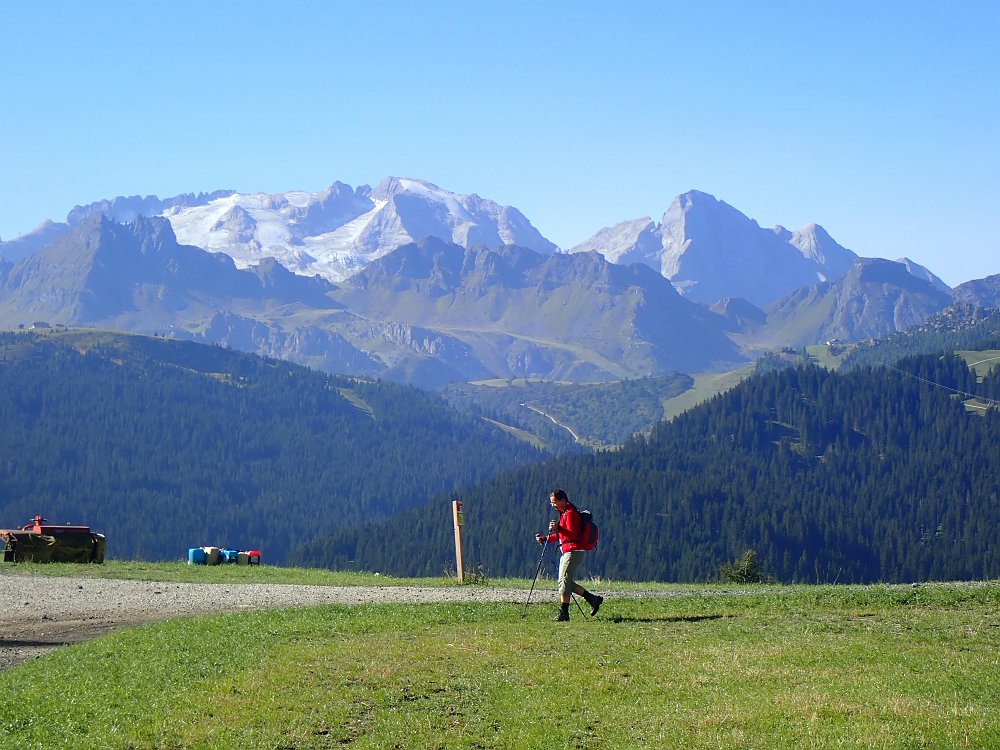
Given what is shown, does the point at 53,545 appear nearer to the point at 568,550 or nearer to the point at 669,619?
the point at 568,550

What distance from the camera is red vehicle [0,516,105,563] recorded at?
4494 centimetres

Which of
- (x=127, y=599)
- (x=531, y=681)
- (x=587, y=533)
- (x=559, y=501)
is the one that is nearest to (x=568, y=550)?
(x=587, y=533)

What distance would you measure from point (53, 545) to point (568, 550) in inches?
1023

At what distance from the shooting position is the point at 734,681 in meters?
19.2

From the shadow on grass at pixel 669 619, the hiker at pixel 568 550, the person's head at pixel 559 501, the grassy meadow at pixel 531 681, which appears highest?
the person's head at pixel 559 501

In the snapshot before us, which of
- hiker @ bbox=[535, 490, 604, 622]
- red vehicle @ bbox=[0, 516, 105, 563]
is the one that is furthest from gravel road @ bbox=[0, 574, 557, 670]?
red vehicle @ bbox=[0, 516, 105, 563]

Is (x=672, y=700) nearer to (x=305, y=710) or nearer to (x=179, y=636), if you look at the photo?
(x=305, y=710)

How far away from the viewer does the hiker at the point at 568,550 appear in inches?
1043

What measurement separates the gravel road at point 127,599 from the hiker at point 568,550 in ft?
16.1

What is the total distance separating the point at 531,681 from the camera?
64.4 feet

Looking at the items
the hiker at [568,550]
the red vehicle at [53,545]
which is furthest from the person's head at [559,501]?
the red vehicle at [53,545]

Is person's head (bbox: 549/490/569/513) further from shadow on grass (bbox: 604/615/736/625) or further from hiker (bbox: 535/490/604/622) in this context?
shadow on grass (bbox: 604/615/736/625)

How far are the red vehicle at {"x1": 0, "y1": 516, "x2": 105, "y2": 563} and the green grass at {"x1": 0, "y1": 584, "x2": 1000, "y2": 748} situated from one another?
67.9 feet

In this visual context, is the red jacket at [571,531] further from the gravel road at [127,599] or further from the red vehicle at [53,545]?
the red vehicle at [53,545]
